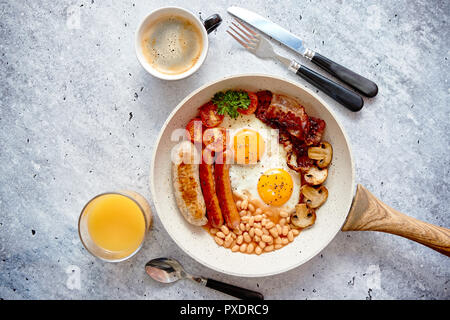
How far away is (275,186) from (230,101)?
0.53 m

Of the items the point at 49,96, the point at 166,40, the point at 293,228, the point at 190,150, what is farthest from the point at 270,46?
the point at 49,96

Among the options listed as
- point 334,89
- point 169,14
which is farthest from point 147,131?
point 334,89

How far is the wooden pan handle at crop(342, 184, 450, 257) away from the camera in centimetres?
183

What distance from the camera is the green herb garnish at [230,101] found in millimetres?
1914

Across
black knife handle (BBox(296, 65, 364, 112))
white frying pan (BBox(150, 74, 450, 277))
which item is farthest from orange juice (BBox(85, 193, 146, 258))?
black knife handle (BBox(296, 65, 364, 112))

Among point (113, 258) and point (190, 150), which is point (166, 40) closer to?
point (190, 150)

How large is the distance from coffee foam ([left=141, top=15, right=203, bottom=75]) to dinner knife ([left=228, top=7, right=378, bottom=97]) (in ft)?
0.95

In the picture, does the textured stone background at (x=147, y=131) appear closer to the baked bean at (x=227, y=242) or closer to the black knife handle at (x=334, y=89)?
the black knife handle at (x=334, y=89)

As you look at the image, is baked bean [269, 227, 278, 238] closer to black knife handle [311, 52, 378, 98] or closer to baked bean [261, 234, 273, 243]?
baked bean [261, 234, 273, 243]

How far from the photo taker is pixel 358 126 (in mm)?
2059

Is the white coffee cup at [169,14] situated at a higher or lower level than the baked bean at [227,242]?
higher

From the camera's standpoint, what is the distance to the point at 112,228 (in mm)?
1852

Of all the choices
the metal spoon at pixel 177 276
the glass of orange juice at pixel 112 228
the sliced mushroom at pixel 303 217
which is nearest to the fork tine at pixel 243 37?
the sliced mushroom at pixel 303 217

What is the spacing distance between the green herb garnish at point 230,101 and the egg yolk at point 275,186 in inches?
16.0
